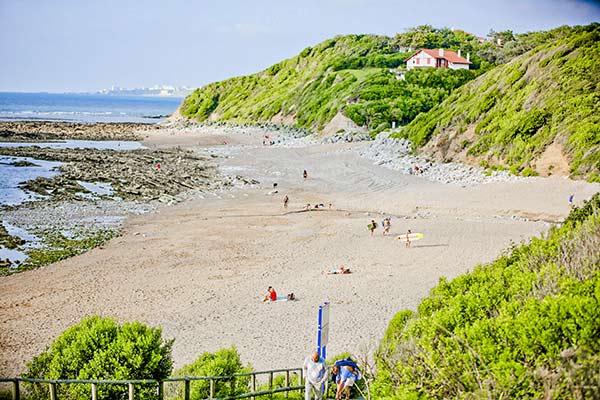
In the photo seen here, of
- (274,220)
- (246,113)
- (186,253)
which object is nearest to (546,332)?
(186,253)

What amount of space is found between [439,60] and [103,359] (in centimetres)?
7037

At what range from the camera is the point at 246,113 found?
294 ft

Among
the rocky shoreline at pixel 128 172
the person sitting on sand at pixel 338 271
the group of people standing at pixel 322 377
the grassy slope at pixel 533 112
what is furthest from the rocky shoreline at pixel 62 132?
the group of people standing at pixel 322 377

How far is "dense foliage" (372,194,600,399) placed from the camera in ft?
17.0

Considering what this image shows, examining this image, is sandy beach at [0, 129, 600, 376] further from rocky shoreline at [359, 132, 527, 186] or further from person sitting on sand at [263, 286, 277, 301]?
rocky shoreline at [359, 132, 527, 186]

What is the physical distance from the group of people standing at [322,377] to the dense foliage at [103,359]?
7.71ft

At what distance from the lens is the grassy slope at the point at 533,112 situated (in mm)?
34500

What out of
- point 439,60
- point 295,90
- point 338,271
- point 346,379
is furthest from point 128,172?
point 295,90

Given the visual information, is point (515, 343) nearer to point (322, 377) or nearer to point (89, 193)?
point (322, 377)

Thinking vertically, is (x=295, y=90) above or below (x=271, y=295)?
above

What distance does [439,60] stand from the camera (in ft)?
241

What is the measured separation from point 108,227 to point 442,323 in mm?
22089

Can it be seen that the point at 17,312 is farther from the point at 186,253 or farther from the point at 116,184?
the point at 116,184

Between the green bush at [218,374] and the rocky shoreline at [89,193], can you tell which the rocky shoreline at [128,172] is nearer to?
the rocky shoreline at [89,193]
